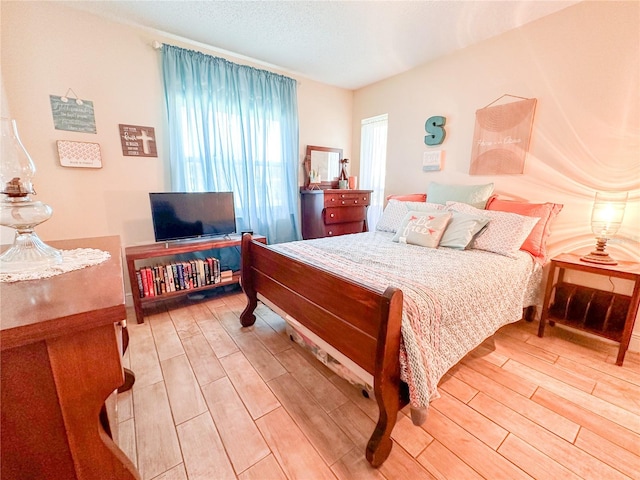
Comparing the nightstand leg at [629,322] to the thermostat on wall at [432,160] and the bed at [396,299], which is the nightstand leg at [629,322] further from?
the thermostat on wall at [432,160]

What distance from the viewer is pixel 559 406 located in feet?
4.64

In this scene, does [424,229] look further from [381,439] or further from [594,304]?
[381,439]

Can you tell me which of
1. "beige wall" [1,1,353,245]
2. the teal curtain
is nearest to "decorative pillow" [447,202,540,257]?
the teal curtain

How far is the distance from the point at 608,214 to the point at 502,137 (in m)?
1.02

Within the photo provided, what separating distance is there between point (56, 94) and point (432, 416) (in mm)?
3460

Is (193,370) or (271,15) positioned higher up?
(271,15)

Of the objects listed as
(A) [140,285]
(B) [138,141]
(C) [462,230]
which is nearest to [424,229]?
(C) [462,230]

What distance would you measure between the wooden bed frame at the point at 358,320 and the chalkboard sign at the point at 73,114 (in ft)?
6.56

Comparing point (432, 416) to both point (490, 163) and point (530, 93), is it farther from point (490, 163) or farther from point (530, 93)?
point (530, 93)

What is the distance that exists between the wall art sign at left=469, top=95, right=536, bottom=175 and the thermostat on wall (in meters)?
0.34

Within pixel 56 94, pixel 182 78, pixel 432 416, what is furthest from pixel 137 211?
pixel 432 416

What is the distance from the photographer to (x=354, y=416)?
1.34m

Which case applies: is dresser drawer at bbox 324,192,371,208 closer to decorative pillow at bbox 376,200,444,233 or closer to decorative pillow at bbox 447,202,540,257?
decorative pillow at bbox 376,200,444,233

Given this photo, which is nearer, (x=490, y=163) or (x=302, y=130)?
(x=490, y=163)
